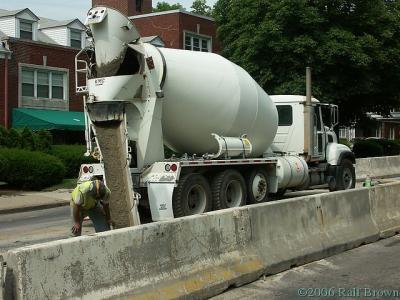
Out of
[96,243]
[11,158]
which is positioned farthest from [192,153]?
[11,158]

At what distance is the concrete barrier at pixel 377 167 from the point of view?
24.6 meters

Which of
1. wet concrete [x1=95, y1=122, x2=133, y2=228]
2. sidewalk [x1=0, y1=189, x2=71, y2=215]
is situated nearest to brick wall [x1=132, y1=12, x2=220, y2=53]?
sidewalk [x1=0, y1=189, x2=71, y2=215]

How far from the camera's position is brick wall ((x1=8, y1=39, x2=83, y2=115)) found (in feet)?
91.9

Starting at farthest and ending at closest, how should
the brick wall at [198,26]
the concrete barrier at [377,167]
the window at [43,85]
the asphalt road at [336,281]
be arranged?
the brick wall at [198,26] < the window at [43,85] < the concrete barrier at [377,167] < the asphalt road at [336,281]

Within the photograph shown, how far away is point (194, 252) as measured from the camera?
6.19 m

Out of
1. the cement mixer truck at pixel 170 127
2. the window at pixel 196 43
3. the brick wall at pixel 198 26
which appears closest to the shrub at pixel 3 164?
the cement mixer truck at pixel 170 127

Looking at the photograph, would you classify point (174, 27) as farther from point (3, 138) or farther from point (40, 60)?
point (3, 138)

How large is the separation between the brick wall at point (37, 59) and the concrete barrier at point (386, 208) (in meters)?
21.5

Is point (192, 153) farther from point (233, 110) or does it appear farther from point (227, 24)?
point (227, 24)

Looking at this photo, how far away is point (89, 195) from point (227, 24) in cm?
2297

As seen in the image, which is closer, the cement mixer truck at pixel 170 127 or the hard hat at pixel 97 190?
the hard hat at pixel 97 190

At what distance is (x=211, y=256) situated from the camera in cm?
640

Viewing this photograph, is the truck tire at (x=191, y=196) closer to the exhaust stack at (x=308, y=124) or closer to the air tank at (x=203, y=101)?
the air tank at (x=203, y=101)

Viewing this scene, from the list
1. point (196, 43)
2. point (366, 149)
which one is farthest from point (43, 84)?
point (366, 149)
